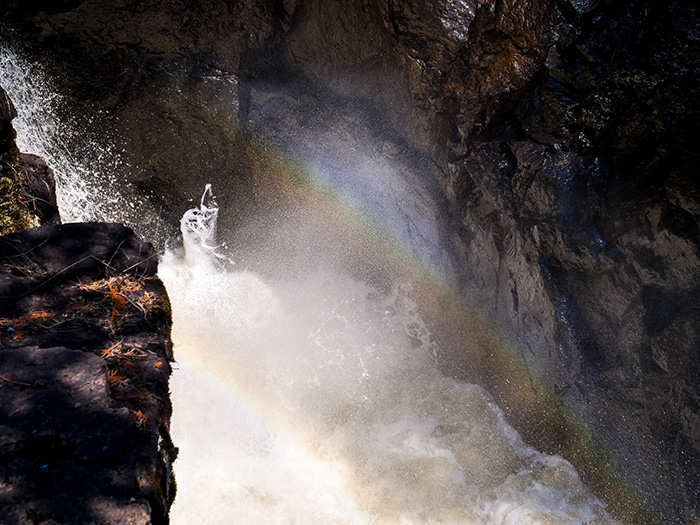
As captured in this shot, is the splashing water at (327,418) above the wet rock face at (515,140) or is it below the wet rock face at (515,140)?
below

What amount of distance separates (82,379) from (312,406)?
3034mm

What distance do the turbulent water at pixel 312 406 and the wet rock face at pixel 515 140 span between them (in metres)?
0.36

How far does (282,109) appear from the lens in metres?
5.09

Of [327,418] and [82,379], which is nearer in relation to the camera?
[82,379]

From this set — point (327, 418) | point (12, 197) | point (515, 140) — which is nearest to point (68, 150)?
point (12, 197)

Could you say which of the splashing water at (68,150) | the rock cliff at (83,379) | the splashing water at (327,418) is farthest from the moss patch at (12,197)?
the splashing water at (327,418)

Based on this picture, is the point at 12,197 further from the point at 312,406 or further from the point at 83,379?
the point at 312,406

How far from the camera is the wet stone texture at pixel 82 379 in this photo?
4.47ft

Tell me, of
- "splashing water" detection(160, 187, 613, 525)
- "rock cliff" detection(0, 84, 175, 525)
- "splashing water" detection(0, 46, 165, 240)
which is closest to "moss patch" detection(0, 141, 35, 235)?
"rock cliff" detection(0, 84, 175, 525)

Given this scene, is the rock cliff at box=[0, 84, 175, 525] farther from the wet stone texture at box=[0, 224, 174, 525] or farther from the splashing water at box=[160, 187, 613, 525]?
the splashing water at box=[160, 187, 613, 525]

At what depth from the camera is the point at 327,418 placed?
4332 millimetres

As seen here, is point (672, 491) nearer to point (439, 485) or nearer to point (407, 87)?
point (439, 485)

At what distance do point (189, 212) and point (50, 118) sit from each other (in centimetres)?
163

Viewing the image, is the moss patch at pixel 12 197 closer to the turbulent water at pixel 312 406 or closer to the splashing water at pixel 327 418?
the turbulent water at pixel 312 406
